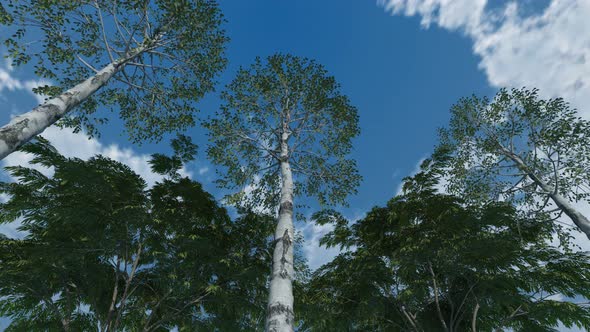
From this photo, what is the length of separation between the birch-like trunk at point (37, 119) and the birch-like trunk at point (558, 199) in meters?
14.1

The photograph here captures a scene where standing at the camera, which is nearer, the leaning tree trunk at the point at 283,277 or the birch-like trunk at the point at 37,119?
the birch-like trunk at the point at 37,119

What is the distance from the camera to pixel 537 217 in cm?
1152

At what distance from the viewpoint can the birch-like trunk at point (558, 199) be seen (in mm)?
10305

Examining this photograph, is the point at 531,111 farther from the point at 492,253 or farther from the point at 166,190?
the point at 166,190

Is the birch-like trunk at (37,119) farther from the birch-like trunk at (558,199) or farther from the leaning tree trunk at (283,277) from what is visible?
the birch-like trunk at (558,199)

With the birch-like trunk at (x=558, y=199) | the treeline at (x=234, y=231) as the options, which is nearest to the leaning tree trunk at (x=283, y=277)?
the treeline at (x=234, y=231)

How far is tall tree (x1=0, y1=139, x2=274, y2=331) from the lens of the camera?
25.6 feet

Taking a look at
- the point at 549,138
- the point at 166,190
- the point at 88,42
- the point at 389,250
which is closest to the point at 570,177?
the point at 549,138

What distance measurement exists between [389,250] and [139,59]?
33.3ft

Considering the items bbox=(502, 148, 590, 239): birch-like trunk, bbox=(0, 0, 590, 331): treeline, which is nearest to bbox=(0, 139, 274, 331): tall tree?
bbox=(0, 0, 590, 331): treeline

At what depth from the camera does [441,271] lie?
9.52 m

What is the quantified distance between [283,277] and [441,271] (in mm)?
6130

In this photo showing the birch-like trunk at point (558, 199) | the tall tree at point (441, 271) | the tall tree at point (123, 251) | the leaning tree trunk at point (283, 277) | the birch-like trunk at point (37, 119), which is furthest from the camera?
the birch-like trunk at point (558, 199)

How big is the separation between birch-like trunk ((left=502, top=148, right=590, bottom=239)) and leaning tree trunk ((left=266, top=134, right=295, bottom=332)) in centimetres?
964
